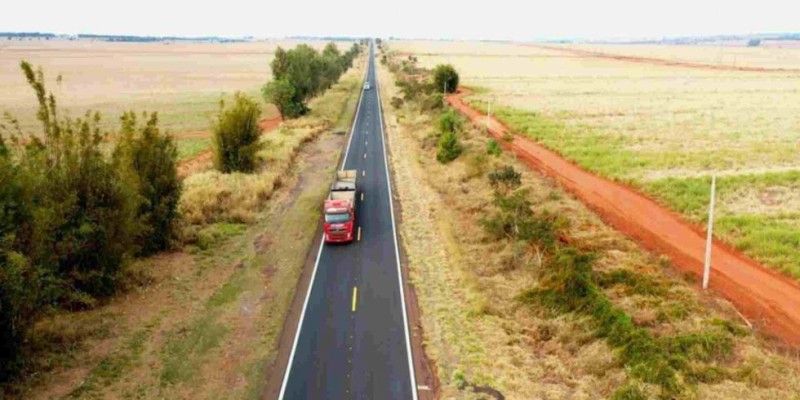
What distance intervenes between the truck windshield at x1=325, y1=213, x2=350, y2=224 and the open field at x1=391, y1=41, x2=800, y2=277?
18.9 meters

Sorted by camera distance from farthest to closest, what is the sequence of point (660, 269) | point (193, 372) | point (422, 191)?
point (422, 191)
point (660, 269)
point (193, 372)

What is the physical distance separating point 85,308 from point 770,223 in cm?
3281

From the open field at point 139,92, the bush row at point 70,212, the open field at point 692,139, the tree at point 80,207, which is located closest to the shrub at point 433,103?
the open field at point 692,139

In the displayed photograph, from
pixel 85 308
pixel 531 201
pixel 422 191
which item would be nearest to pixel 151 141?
pixel 85 308

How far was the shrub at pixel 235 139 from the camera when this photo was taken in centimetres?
4475

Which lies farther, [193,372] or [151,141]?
[151,141]

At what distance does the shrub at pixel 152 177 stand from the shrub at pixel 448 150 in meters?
24.7

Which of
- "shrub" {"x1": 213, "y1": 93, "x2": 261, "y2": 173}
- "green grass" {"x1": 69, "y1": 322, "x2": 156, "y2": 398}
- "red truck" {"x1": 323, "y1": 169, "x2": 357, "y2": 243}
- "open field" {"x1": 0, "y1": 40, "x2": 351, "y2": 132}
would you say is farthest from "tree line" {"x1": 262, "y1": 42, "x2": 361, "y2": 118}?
"green grass" {"x1": 69, "y1": 322, "x2": 156, "y2": 398}

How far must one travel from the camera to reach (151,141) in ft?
96.3

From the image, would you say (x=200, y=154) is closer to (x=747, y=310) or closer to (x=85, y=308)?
(x=85, y=308)

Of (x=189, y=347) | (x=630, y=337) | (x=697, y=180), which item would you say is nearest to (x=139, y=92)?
(x=697, y=180)

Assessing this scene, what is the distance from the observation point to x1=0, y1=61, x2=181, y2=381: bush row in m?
18.2

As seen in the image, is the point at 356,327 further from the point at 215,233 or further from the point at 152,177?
the point at 215,233

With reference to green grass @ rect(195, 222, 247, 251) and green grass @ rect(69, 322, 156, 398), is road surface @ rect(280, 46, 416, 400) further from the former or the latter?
green grass @ rect(195, 222, 247, 251)
